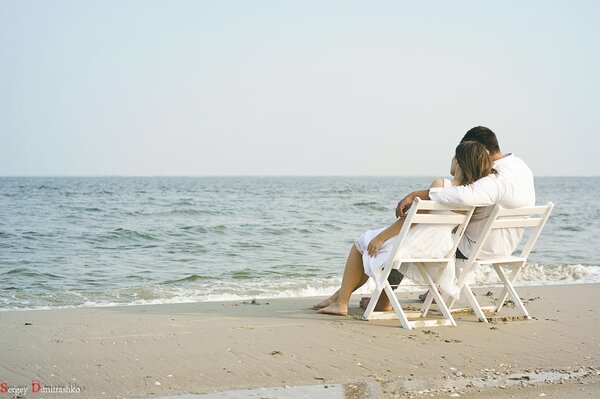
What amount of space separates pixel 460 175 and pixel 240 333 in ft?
7.65

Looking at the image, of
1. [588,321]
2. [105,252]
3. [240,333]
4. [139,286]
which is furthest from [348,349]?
[105,252]

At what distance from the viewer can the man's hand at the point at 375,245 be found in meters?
6.34

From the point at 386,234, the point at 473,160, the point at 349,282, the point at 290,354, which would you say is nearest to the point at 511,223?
the point at 473,160

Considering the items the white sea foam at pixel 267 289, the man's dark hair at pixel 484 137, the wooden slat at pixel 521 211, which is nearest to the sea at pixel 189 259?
the white sea foam at pixel 267 289

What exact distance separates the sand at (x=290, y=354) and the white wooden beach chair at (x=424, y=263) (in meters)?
0.13

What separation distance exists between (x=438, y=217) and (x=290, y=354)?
181cm

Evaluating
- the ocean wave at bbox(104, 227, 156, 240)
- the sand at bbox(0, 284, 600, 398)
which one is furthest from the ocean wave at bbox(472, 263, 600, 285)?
the ocean wave at bbox(104, 227, 156, 240)

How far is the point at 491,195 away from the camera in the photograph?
Result: 620cm

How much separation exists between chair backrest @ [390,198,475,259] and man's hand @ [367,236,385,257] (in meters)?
0.24

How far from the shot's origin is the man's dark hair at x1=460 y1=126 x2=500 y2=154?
6.47 meters

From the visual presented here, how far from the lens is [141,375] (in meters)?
→ 4.59

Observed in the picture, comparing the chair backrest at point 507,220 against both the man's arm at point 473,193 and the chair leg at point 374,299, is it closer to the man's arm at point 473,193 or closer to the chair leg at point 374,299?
the man's arm at point 473,193

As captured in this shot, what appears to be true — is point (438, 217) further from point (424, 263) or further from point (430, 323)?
point (430, 323)

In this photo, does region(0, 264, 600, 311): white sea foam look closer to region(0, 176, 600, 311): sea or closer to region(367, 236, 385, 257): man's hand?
region(0, 176, 600, 311): sea
